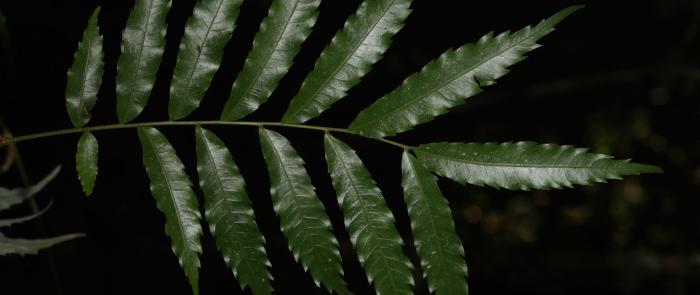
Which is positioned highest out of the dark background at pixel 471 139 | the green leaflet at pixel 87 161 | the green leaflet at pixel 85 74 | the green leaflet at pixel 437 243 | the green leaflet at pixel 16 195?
the green leaflet at pixel 85 74

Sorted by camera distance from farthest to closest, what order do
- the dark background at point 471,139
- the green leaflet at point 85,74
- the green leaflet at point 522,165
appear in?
the dark background at point 471,139 → the green leaflet at point 85,74 → the green leaflet at point 522,165

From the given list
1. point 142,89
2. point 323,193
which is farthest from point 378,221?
point 323,193

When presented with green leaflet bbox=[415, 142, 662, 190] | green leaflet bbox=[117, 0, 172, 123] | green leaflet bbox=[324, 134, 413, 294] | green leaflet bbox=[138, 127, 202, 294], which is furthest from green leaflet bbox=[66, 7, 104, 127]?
green leaflet bbox=[415, 142, 662, 190]

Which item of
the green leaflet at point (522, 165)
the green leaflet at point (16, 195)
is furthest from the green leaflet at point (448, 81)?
the green leaflet at point (16, 195)

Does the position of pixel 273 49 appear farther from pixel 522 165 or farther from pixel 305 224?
pixel 522 165

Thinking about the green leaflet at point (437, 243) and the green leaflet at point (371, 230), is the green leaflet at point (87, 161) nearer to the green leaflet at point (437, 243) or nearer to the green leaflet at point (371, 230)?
the green leaflet at point (371, 230)

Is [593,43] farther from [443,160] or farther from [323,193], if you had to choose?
[443,160]
